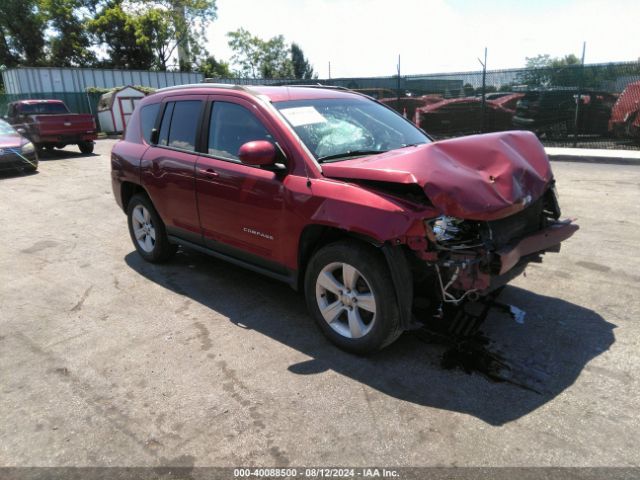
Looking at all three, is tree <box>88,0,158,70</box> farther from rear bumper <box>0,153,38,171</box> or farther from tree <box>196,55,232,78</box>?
rear bumper <box>0,153,38,171</box>

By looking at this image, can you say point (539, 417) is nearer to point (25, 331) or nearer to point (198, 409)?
point (198, 409)

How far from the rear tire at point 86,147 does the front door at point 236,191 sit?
14531 mm

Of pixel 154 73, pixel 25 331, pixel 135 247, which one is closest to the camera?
pixel 25 331

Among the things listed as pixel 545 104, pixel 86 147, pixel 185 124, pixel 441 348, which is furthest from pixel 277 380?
pixel 86 147

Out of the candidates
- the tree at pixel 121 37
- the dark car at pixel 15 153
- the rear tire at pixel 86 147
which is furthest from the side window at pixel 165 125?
the tree at pixel 121 37

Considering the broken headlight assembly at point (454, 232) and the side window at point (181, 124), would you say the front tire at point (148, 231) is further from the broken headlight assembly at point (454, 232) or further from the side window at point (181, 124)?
the broken headlight assembly at point (454, 232)

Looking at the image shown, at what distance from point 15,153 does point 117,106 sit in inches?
536

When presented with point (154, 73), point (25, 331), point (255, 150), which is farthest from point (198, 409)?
point (154, 73)

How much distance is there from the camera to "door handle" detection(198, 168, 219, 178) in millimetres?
4363

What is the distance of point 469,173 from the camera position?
3.14 metres

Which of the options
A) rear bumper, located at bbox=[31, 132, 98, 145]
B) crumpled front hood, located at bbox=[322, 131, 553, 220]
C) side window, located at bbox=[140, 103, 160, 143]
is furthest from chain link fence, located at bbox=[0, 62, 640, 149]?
crumpled front hood, located at bbox=[322, 131, 553, 220]

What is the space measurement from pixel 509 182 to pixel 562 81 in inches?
553

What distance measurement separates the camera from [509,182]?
126 inches

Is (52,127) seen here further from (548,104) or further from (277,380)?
(277,380)
